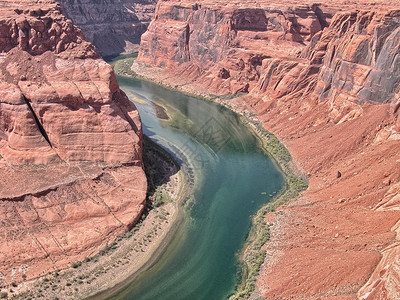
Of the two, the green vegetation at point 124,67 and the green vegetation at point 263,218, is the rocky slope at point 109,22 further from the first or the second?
the green vegetation at point 263,218

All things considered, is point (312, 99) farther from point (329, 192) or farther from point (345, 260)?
point (345, 260)

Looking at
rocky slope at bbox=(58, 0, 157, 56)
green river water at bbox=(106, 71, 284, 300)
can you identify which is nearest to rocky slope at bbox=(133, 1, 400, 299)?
green river water at bbox=(106, 71, 284, 300)

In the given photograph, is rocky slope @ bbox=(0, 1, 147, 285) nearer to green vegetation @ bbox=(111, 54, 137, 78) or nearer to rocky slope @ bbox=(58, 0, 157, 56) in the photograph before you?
green vegetation @ bbox=(111, 54, 137, 78)

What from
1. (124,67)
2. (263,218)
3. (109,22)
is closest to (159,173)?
(263,218)

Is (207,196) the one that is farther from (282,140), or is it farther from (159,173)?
(282,140)

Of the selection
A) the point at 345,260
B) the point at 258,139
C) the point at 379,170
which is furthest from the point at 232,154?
the point at 345,260
